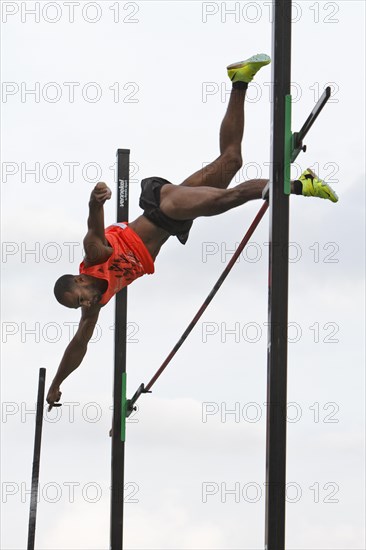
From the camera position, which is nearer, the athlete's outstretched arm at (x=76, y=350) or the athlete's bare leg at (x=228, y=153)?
the athlete's bare leg at (x=228, y=153)

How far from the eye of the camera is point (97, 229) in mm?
6688

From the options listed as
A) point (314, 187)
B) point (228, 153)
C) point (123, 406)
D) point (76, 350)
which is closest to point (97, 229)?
point (228, 153)

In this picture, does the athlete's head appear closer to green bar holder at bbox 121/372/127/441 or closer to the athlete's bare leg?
the athlete's bare leg

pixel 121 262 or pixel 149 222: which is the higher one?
pixel 149 222

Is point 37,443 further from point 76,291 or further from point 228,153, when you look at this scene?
point 228,153

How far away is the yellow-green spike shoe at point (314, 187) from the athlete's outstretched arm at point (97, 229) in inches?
51.7

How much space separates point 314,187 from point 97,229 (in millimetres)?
1711

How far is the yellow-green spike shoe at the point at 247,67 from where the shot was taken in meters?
6.53

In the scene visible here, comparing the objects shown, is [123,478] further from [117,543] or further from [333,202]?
[333,202]

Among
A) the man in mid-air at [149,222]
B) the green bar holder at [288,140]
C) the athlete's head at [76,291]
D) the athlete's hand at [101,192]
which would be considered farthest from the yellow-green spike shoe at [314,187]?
the athlete's head at [76,291]

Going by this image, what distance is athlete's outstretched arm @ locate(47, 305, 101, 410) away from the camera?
7484mm

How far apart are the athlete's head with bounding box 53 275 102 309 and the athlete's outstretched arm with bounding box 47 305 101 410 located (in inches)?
14.9

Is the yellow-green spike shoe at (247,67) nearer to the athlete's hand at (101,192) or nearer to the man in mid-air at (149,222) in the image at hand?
the man in mid-air at (149,222)

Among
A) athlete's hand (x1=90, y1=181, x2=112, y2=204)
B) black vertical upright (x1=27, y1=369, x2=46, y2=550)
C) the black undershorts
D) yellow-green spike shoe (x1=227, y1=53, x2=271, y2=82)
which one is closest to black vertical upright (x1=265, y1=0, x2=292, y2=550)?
athlete's hand (x1=90, y1=181, x2=112, y2=204)
